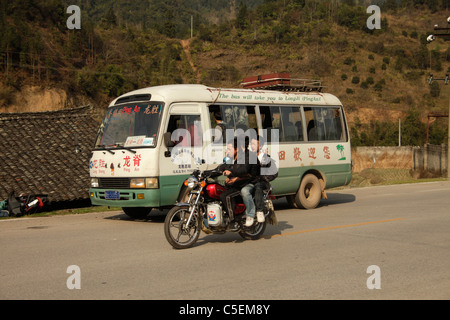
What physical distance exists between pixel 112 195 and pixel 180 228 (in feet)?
11.4

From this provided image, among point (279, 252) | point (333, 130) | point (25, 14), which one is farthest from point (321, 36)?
point (279, 252)

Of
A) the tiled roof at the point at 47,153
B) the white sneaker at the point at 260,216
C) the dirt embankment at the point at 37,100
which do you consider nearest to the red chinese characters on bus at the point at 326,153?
the white sneaker at the point at 260,216

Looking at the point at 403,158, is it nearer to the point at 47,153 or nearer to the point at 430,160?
the point at 430,160

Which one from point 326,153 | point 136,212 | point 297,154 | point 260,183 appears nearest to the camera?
point 260,183

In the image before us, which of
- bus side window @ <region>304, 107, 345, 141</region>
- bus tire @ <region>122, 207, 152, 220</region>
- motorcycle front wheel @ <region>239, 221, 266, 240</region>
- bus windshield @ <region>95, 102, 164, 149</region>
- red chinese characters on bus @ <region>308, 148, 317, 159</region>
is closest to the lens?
motorcycle front wheel @ <region>239, 221, 266, 240</region>

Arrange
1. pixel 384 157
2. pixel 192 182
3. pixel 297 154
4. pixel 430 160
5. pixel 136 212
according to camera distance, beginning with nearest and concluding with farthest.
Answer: pixel 192 182 < pixel 136 212 < pixel 297 154 < pixel 430 160 < pixel 384 157

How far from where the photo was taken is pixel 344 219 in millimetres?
11547

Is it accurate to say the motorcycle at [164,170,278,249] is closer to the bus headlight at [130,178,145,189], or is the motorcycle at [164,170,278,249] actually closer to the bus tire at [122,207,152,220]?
the bus headlight at [130,178,145,189]

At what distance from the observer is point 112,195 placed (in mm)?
11109

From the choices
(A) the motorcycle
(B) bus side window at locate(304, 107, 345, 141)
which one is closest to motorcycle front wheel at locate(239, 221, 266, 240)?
(A) the motorcycle

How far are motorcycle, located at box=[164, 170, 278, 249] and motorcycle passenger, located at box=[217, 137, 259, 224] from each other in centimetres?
9

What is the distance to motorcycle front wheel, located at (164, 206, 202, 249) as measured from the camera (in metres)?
7.90

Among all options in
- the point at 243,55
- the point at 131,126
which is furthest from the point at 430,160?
the point at 243,55
